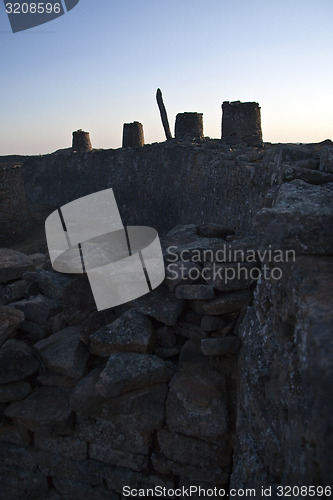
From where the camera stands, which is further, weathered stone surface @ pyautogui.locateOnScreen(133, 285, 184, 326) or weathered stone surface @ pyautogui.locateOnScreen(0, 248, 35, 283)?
weathered stone surface @ pyautogui.locateOnScreen(0, 248, 35, 283)

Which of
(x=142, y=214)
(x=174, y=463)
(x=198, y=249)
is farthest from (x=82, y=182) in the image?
(x=174, y=463)

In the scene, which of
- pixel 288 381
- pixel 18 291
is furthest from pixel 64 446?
pixel 288 381

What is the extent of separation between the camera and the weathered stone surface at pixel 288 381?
1.37 metres

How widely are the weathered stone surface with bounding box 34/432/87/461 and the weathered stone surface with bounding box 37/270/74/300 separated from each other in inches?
52.4

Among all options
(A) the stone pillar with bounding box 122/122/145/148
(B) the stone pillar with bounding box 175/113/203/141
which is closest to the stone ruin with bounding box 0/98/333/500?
(B) the stone pillar with bounding box 175/113/203/141

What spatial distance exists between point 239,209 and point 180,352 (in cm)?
344

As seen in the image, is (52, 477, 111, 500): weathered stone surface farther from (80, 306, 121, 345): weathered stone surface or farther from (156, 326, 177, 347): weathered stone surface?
(156, 326, 177, 347): weathered stone surface

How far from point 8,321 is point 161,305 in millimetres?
1446

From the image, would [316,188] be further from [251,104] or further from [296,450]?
[251,104]

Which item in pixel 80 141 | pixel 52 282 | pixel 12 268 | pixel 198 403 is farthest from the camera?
pixel 80 141

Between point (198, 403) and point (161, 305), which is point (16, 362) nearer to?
point (161, 305)

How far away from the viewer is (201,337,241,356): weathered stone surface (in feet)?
9.93

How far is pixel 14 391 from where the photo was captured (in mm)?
3438

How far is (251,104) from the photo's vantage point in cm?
1309
